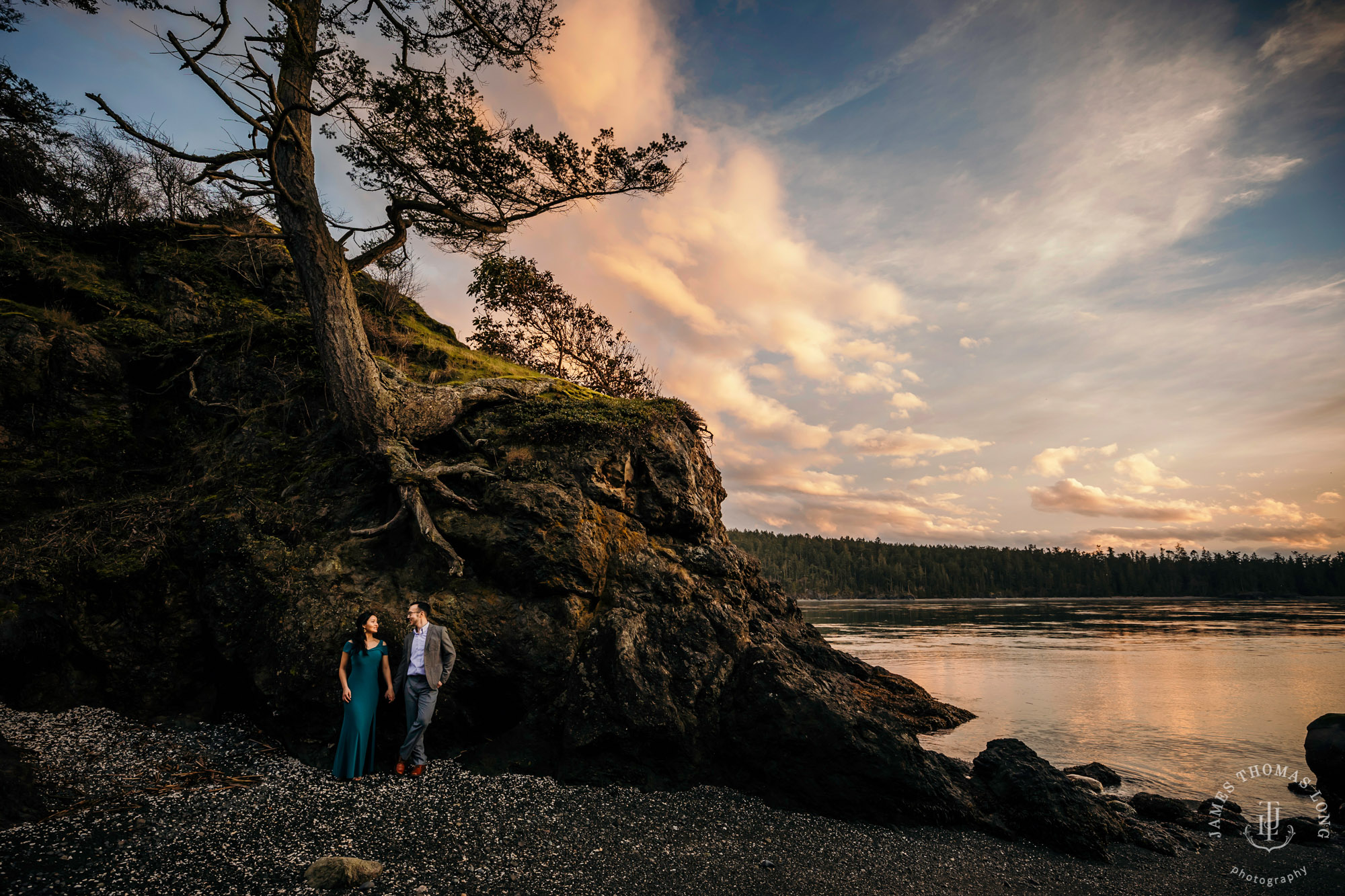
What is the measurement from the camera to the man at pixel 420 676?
7730mm

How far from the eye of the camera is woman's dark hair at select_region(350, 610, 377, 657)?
7.79 meters

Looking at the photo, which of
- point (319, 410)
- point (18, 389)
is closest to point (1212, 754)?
point (319, 410)

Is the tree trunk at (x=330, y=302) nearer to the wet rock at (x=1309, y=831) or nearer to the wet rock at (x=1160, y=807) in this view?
the wet rock at (x=1160, y=807)

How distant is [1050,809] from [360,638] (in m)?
9.74

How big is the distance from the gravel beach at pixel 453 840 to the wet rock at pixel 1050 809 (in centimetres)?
24

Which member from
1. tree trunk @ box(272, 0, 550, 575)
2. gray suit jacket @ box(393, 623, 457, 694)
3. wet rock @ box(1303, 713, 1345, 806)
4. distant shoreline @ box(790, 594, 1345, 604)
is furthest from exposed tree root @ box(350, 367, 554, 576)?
distant shoreline @ box(790, 594, 1345, 604)

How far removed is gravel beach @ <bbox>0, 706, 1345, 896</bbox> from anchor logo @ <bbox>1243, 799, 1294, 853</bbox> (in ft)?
1.62

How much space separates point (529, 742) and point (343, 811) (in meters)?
2.53

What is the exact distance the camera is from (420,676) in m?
7.96

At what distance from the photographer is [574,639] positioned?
9.04 m

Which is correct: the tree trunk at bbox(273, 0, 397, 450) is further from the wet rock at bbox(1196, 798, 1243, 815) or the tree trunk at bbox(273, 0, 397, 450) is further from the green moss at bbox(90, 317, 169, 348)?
the wet rock at bbox(1196, 798, 1243, 815)

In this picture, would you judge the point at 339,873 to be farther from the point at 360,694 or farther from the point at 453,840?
the point at 360,694

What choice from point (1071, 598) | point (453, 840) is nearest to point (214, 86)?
point (453, 840)

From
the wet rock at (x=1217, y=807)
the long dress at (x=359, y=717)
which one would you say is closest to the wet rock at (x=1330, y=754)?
the wet rock at (x=1217, y=807)
